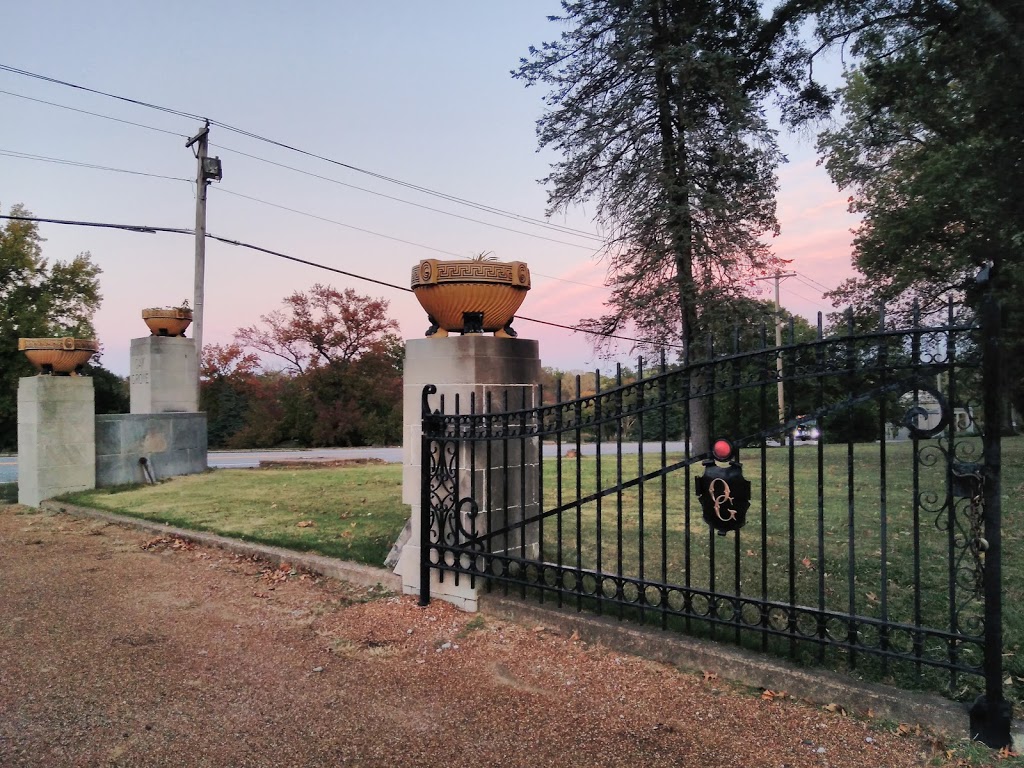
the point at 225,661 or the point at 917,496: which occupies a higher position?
the point at 917,496

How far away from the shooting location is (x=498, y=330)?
15.6 ft

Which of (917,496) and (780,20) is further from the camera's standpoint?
(780,20)

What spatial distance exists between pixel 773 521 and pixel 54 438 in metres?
10.5

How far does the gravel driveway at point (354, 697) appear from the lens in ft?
9.25

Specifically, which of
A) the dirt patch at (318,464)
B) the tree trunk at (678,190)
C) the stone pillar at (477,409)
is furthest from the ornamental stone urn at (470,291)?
the dirt patch at (318,464)

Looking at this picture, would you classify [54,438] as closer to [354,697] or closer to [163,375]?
[163,375]

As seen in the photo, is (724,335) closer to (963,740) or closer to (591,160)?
(591,160)

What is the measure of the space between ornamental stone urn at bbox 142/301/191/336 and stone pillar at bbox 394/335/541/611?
10.1 m

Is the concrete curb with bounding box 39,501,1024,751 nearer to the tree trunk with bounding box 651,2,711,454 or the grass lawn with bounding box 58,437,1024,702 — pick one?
the grass lawn with bounding box 58,437,1024,702

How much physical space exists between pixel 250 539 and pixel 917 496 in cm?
602

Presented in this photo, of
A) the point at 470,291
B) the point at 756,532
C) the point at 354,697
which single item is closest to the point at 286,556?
the point at 354,697

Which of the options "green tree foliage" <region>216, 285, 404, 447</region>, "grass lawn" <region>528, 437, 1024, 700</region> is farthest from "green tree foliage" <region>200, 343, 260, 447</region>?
"grass lawn" <region>528, 437, 1024, 700</region>

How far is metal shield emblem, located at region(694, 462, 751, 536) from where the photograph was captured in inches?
131

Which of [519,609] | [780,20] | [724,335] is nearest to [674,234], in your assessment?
[724,335]
